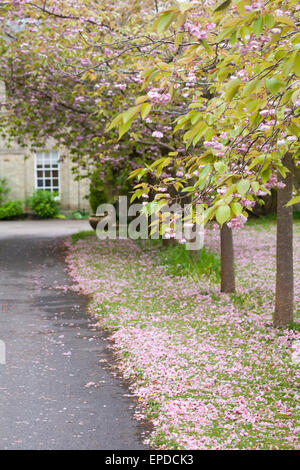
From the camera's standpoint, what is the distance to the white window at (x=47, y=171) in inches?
1296

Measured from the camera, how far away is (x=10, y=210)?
3100 centimetres

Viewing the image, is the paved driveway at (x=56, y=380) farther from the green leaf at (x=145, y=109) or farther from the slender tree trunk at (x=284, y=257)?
the green leaf at (x=145, y=109)

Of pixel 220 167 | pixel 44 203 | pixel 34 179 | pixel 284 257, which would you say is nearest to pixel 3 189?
pixel 34 179

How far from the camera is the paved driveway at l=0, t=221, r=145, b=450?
17.5ft

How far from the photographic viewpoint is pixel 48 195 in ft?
102

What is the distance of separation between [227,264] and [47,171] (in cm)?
2375

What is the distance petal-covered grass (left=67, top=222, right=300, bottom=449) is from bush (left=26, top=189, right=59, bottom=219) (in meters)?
17.7

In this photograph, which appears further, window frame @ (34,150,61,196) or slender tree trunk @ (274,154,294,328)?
window frame @ (34,150,61,196)

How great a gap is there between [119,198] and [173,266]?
37.6 feet

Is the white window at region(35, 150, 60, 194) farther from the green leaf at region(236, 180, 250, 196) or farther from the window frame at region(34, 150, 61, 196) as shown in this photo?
the green leaf at region(236, 180, 250, 196)

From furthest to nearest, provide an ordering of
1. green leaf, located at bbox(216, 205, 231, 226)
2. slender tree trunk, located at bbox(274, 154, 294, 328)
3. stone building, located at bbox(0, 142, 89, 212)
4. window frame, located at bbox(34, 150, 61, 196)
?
1. window frame, located at bbox(34, 150, 61, 196)
2. stone building, located at bbox(0, 142, 89, 212)
3. slender tree trunk, located at bbox(274, 154, 294, 328)
4. green leaf, located at bbox(216, 205, 231, 226)

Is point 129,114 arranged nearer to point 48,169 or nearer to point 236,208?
point 236,208

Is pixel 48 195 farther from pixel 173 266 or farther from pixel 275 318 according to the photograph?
pixel 275 318

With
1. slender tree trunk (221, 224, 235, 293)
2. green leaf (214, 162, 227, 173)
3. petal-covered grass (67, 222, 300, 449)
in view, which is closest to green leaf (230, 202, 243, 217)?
green leaf (214, 162, 227, 173)
